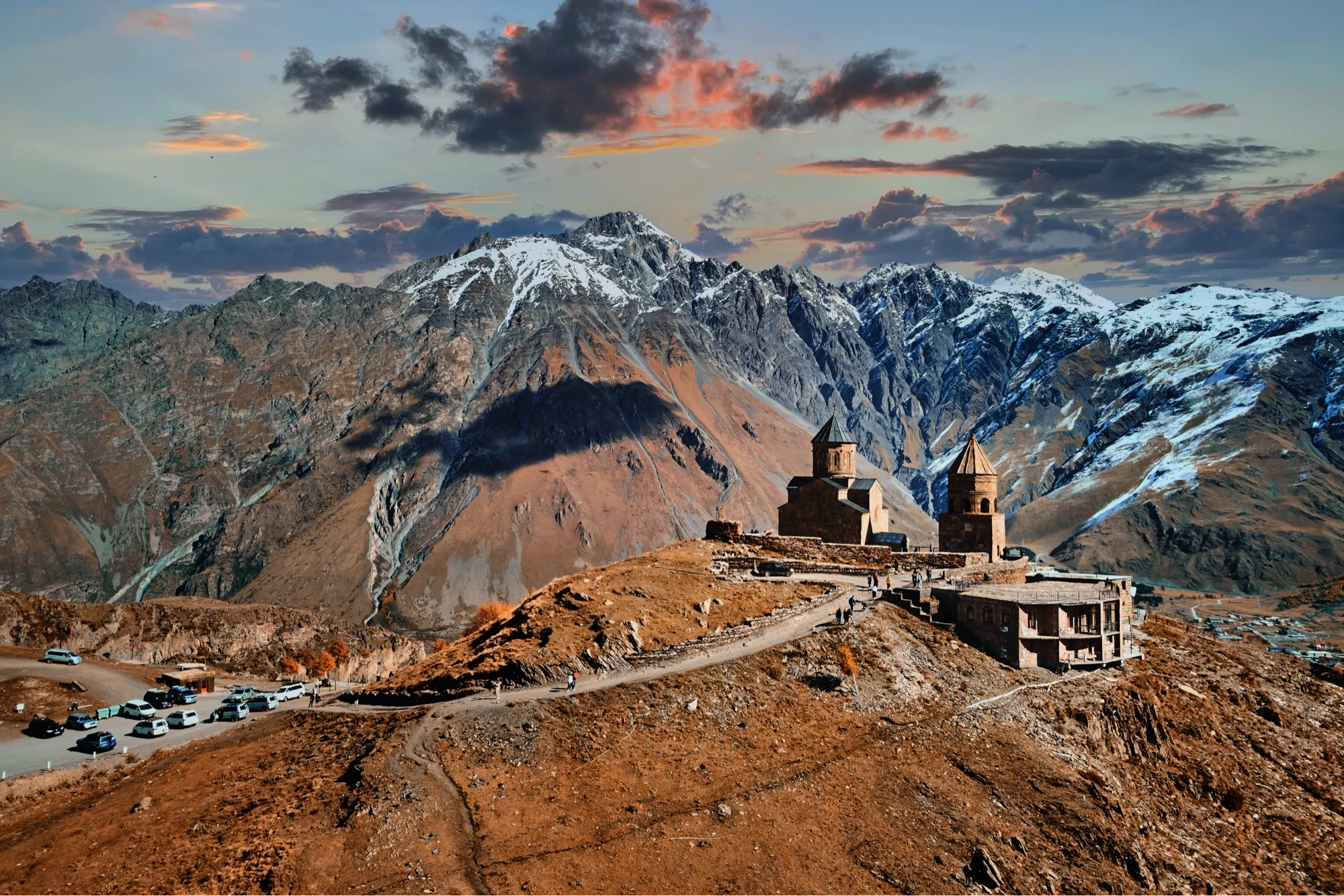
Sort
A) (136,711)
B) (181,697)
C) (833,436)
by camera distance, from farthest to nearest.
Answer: (833,436) < (181,697) < (136,711)

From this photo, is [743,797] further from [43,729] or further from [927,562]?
[43,729]

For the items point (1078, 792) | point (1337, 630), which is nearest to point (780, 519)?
point (1078, 792)

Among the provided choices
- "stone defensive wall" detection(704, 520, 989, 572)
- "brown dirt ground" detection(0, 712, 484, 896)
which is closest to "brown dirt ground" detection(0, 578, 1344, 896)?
"brown dirt ground" detection(0, 712, 484, 896)

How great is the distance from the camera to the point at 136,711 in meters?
49.2

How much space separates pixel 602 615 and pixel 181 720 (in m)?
19.4

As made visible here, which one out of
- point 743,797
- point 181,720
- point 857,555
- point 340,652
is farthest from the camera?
point 340,652

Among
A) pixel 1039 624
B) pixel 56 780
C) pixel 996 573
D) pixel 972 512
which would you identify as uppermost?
pixel 56 780

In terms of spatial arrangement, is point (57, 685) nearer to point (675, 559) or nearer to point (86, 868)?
point (86, 868)

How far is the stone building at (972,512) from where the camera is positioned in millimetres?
72562

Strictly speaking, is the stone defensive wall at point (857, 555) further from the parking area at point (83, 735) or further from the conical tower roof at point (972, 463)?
the parking area at point (83, 735)

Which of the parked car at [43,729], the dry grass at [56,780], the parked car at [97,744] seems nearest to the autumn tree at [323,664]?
the parked car at [43,729]

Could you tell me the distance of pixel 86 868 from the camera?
29.6 meters

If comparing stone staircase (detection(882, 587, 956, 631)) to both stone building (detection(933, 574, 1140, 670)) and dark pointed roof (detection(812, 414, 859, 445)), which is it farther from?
dark pointed roof (detection(812, 414, 859, 445))

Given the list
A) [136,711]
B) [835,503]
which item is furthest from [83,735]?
[835,503]
